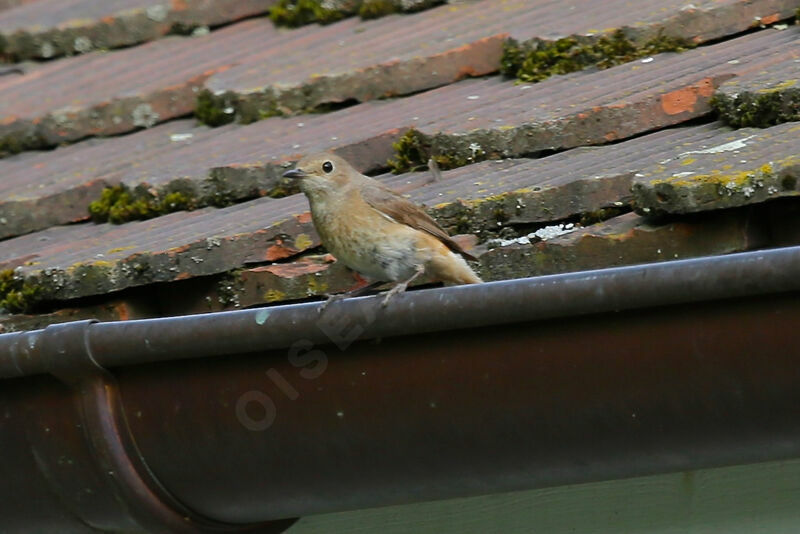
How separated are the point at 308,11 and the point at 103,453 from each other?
3123mm

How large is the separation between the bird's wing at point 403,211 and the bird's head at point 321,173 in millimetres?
90

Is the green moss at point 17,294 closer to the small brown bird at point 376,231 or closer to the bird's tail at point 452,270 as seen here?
the small brown bird at point 376,231

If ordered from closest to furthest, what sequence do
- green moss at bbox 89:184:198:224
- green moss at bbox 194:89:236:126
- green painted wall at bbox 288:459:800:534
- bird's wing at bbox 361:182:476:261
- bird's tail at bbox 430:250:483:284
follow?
1. green painted wall at bbox 288:459:800:534
2. bird's tail at bbox 430:250:483:284
3. bird's wing at bbox 361:182:476:261
4. green moss at bbox 89:184:198:224
5. green moss at bbox 194:89:236:126

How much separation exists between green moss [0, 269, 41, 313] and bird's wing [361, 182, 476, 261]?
1083 millimetres

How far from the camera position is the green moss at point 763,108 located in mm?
3666

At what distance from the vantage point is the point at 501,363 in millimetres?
3041

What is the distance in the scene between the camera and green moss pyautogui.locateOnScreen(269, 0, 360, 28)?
19.1 ft

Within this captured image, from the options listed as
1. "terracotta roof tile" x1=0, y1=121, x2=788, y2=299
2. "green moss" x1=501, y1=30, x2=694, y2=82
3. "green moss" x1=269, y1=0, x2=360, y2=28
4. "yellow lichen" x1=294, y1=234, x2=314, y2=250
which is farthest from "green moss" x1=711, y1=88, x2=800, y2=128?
"green moss" x1=269, y1=0, x2=360, y2=28

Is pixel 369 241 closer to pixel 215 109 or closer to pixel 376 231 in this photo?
pixel 376 231

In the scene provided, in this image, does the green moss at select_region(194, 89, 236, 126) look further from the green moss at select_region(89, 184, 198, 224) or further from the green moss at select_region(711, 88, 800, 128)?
the green moss at select_region(711, 88, 800, 128)

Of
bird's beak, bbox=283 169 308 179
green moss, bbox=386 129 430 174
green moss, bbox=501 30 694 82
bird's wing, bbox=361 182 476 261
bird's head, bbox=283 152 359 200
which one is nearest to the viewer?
bird's wing, bbox=361 182 476 261

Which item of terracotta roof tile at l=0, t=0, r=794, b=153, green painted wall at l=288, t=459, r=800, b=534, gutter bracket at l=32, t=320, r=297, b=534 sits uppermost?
terracotta roof tile at l=0, t=0, r=794, b=153

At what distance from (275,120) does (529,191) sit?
5.61ft

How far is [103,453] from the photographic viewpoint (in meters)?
3.30
